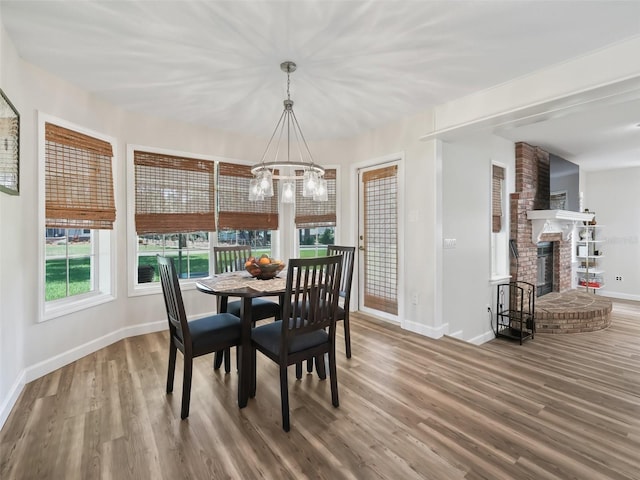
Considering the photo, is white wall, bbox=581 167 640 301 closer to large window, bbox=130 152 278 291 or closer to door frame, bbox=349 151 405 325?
door frame, bbox=349 151 405 325

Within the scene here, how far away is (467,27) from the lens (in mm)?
2018

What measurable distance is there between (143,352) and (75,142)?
2075 millimetres

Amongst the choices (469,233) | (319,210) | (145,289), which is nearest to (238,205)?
(319,210)

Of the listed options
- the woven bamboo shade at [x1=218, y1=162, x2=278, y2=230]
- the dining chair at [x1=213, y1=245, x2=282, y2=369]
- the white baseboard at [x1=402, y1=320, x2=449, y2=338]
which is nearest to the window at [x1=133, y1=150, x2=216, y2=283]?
the woven bamboo shade at [x1=218, y1=162, x2=278, y2=230]

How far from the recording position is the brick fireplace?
471 centimetres

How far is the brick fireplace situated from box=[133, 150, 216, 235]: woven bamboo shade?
4396 mm

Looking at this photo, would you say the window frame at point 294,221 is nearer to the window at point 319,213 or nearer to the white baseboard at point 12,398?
the window at point 319,213

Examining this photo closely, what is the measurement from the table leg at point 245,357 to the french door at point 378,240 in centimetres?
228

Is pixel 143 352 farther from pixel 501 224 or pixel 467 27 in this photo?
pixel 501 224

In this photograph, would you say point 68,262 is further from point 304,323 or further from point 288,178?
point 304,323

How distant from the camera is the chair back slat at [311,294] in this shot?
6.31 ft

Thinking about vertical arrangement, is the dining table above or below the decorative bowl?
below

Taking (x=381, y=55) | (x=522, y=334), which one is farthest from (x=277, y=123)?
(x=522, y=334)

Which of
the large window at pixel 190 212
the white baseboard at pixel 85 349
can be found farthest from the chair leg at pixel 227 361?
the large window at pixel 190 212
